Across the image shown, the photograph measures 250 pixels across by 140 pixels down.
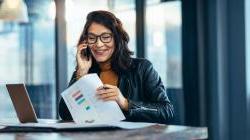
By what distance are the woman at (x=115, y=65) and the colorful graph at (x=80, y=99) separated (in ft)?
1.23

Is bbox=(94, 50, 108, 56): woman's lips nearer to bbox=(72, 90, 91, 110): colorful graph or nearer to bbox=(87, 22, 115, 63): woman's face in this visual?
bbox=(87, 22, 115, 63): woman's face

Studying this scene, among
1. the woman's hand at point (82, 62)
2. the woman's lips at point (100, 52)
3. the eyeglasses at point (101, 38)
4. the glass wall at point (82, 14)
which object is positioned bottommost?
the woman's hand at point (82, 62)

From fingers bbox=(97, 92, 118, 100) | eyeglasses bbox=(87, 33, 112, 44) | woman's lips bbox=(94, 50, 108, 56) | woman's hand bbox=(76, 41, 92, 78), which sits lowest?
fingers bbox=(97, 92, 118, 100)

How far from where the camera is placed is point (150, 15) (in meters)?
4.46

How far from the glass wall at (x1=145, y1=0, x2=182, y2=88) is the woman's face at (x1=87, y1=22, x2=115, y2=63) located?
213 cm

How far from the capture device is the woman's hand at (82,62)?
218 centimetres

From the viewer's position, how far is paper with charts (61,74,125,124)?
1652 millimetres

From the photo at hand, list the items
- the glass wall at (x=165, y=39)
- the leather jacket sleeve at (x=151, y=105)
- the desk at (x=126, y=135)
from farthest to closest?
the glass wall at (x=165, y=39) → the leather jacket sleeve at (x=151, y=105) → the desk at (x=126, y=135)

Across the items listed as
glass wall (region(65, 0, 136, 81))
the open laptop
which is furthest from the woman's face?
glass wall (region(65, 0, 136, 81))

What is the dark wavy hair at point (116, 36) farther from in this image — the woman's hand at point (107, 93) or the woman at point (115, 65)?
the woman's hand at point (107, 93)

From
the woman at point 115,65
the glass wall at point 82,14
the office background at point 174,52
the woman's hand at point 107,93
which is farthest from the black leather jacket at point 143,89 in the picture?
the glass wall at point 82,14

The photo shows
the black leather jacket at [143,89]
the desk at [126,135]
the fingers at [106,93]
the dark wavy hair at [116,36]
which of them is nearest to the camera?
the desk at [126,135]

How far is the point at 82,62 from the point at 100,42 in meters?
0.19

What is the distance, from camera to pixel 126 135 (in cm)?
124
